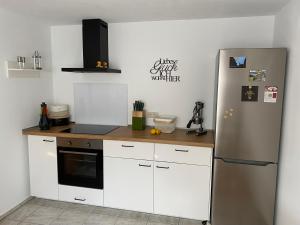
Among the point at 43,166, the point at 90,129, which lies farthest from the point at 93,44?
the point at 43,166

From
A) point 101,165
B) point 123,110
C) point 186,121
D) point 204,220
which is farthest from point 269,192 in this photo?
point 123,110

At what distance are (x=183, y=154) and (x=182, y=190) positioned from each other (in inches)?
15.5

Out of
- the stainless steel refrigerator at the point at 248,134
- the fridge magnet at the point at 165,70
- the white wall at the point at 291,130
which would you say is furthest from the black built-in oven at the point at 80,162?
the white wall at the point at 291,130

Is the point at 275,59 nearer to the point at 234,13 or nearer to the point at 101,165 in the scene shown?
the point at 234,13

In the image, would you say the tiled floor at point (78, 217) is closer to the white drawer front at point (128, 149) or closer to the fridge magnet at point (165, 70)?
the white drawer front at point (128, 149)

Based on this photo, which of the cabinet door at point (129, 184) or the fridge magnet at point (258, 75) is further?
the cabinet door at point (129, 184)

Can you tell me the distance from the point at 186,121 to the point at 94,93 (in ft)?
4.31

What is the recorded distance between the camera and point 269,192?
2.34 metres

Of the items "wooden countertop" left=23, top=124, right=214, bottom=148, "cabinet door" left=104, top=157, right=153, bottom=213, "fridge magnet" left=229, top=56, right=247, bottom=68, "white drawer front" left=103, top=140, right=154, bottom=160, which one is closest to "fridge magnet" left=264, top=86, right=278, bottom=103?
"fridge magnet" left=229, top=56, right=247, bottom=68

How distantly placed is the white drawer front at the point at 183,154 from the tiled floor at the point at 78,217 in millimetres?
701

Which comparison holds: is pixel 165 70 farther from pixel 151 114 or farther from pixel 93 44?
pixel 93 44

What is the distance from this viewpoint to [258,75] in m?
2.21

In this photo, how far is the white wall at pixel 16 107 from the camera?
2611mm

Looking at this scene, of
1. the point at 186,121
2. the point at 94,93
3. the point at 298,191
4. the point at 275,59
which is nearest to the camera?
the point at 298,191
